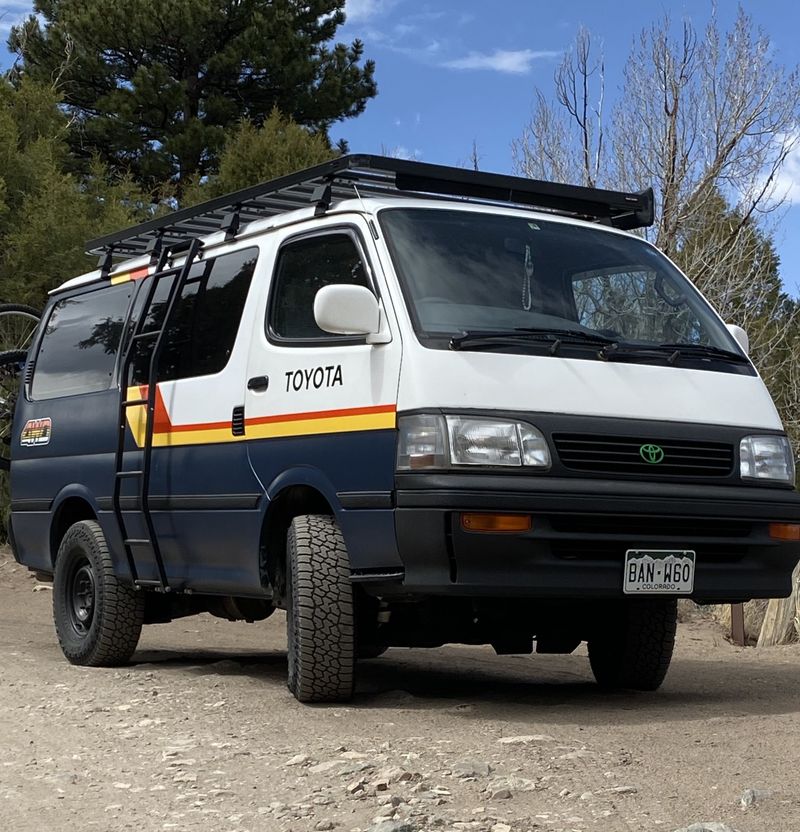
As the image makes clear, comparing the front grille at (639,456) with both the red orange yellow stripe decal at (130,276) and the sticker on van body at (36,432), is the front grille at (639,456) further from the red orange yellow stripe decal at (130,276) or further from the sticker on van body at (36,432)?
the sticker on van body at (36,432)

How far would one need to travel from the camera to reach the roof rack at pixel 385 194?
701 centimetres

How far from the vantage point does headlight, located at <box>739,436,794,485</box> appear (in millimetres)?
6555

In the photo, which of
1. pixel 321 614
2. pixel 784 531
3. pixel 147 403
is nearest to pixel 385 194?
pixel 147 403

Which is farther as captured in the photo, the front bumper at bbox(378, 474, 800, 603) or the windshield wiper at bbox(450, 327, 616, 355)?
the windshield wiper at bbox(450, 327, 616, 355)

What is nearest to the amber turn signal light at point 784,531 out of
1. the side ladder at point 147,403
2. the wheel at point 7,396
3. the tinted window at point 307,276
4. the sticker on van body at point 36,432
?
the tinted window at point 307,276

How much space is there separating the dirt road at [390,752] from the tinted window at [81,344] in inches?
69.0

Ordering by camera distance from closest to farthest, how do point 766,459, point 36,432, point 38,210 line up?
point 766,459 < point 36,432 < point 38,210

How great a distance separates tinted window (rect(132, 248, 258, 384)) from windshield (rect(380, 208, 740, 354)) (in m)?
1.14

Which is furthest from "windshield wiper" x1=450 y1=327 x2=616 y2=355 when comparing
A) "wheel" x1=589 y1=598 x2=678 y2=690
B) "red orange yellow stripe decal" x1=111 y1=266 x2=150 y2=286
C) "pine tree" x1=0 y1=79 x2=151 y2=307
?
"pine tree" x1=0 y1=79 x2=151 y2=307

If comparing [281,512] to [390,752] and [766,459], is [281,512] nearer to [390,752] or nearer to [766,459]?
[390,752]

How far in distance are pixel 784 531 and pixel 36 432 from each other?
488 centimetres

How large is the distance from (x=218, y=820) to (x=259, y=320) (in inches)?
126

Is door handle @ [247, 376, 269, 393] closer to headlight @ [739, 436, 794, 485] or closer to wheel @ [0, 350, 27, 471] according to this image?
headlight @ [739, 436, 794, 485]

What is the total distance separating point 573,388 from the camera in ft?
20.5
